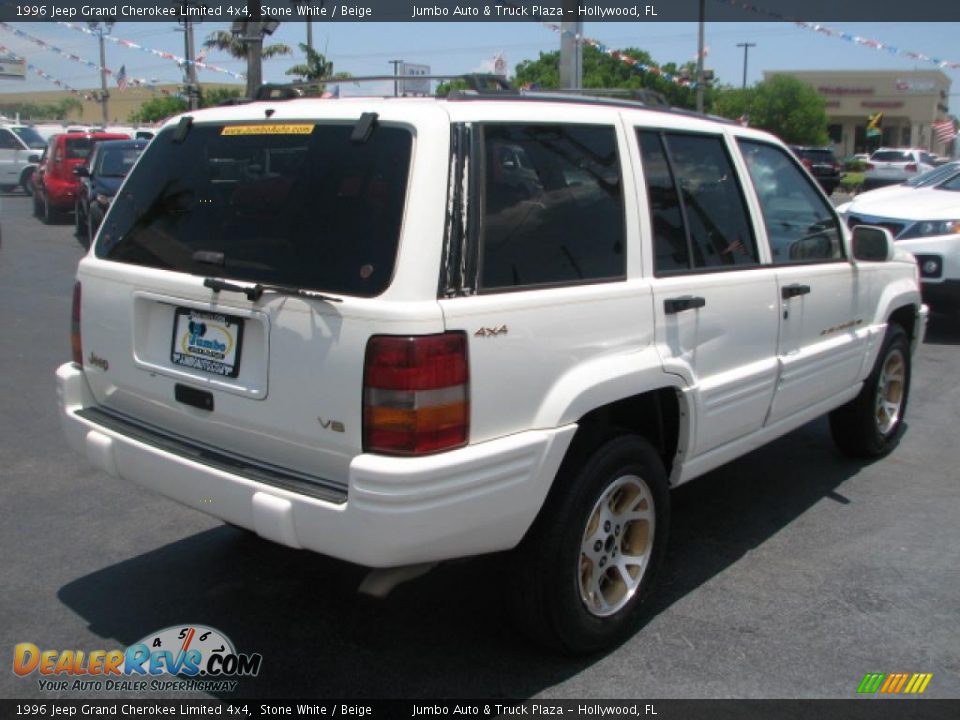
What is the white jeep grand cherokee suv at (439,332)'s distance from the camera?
9.37 ft

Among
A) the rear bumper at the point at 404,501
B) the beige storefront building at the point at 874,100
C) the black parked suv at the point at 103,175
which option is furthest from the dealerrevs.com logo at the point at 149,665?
the beige storefront building at the point at 874,100

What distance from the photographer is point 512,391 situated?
300 cm

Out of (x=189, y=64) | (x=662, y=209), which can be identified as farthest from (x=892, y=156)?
(x=662, y=209)

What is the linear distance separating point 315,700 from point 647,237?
206 centimetres

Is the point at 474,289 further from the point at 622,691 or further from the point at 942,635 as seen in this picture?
the point at 942,635

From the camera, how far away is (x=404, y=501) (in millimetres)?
2771

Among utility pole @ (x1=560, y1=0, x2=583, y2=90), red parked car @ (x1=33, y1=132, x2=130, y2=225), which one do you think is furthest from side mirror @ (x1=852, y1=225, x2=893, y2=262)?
red parked car @ (x1=33, y1=132, x2=130, y2=225)

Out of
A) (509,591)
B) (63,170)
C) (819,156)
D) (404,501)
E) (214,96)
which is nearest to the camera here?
(404,501)

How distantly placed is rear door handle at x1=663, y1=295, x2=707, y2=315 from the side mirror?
1689mm

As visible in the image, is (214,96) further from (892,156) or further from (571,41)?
(571,41)

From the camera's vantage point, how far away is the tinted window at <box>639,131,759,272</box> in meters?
3.76

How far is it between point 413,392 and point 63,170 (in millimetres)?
19653

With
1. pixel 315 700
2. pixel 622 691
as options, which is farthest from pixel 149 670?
pixel 622 691

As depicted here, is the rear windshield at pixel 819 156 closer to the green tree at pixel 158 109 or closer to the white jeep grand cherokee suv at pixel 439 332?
the white jeep grand cherokee suv at pixel 439 332
